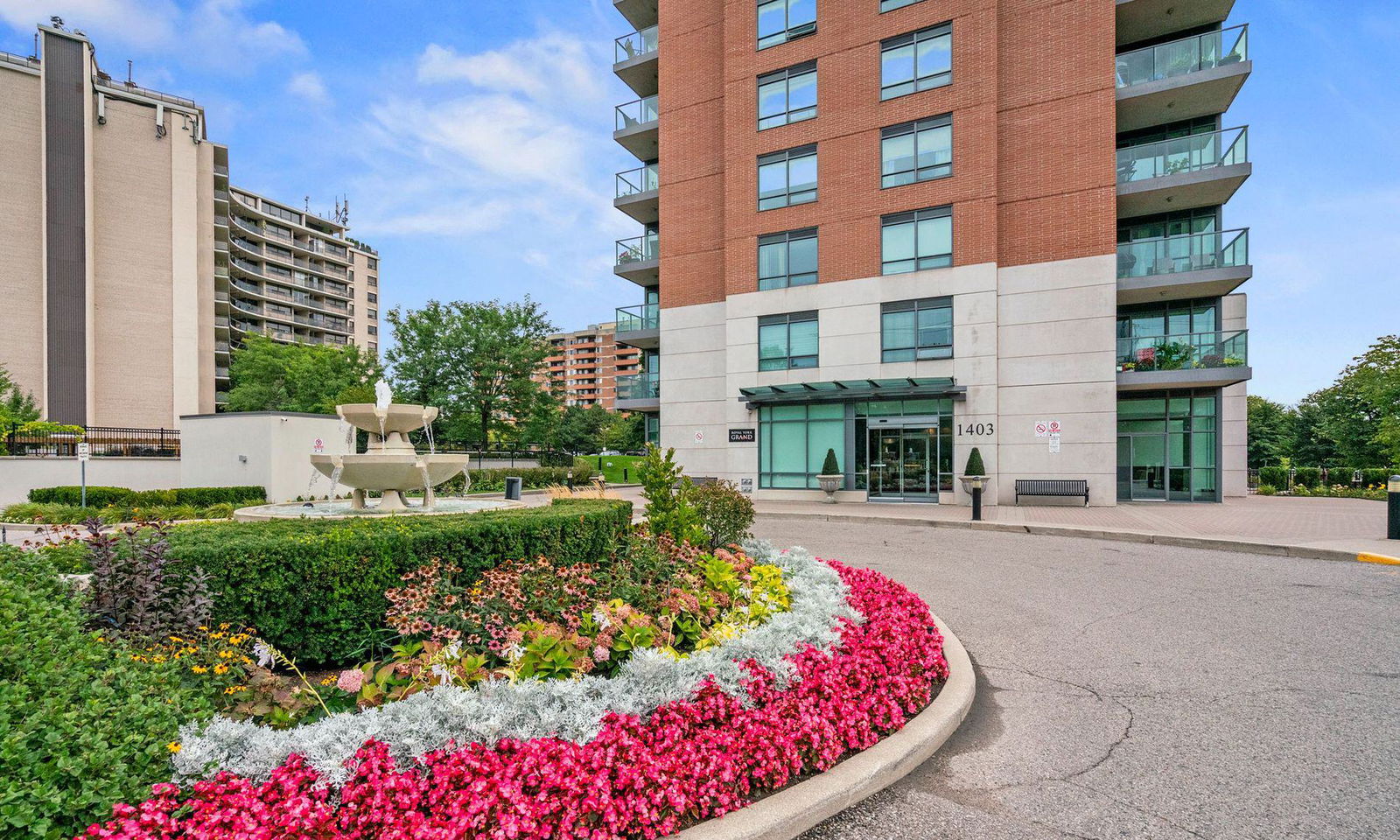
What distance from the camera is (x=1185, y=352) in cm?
2127

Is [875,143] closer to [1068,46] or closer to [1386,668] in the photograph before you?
[1068,46]

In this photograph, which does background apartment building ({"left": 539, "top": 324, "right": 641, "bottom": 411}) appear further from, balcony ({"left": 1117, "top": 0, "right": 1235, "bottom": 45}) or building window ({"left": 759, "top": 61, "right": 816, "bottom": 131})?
balcony ({"left": 1117, "top": 0, "right": 1235, "bottom": 45})

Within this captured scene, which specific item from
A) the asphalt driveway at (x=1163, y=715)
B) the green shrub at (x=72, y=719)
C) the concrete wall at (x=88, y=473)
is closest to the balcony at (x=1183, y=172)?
the asphalt driveway at (x=1163, y=715)

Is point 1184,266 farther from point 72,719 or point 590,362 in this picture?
point 590,362

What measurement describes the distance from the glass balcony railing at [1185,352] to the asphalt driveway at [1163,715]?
43.4 feet

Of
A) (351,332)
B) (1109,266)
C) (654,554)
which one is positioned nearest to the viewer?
(654,554)

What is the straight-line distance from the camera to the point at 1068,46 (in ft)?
69.8

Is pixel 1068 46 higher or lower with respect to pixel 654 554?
higher

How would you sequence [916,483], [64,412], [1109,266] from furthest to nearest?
[64,412], [916,483], [1109,266]

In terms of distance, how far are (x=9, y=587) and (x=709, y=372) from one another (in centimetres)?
2375

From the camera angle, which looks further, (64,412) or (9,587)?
(64,412)

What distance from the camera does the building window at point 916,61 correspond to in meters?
22.4

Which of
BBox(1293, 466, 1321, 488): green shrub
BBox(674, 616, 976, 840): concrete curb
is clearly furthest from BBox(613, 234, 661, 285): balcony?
BBox(1293, 466, 1321, 488): green shrub

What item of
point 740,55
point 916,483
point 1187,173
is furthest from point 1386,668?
point 740,55
